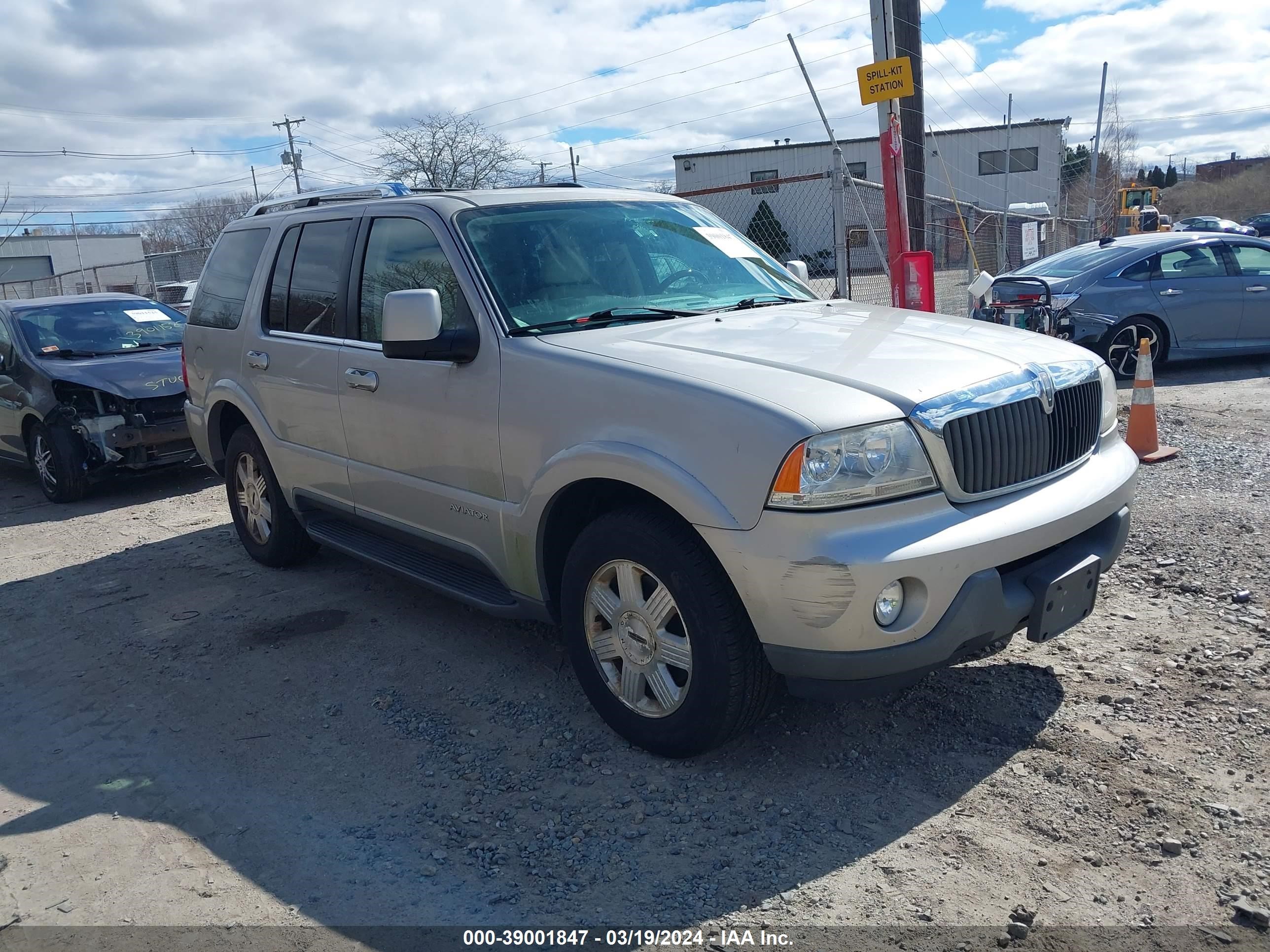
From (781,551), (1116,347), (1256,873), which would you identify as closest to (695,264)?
(781,551)

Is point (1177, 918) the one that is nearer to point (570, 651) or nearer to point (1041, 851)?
point (1041, 851)

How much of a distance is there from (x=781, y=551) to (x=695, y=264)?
203cm

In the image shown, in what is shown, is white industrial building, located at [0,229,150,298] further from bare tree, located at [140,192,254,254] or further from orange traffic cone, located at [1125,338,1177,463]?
orange traffic cone, located at [1125,338,1177,463]

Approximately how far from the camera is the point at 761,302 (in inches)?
178

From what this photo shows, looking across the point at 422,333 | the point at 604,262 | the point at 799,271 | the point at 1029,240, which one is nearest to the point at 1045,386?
the point at 604,262

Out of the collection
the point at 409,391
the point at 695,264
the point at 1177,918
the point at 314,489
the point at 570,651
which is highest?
the point at 695,264

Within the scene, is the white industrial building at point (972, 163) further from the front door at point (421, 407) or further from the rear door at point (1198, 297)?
the front door at point (421, 407)

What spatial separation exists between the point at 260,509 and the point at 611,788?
3.44m

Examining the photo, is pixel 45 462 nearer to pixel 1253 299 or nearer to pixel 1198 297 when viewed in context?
pixel 1198 297

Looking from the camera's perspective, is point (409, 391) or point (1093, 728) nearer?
point (1093, 728)

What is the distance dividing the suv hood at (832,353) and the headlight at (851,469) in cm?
5

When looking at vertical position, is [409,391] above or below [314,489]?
above

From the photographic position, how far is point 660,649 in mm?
3391

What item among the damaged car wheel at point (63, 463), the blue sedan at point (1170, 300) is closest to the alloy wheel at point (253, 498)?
the damaged car wheel at point (63, 463)
